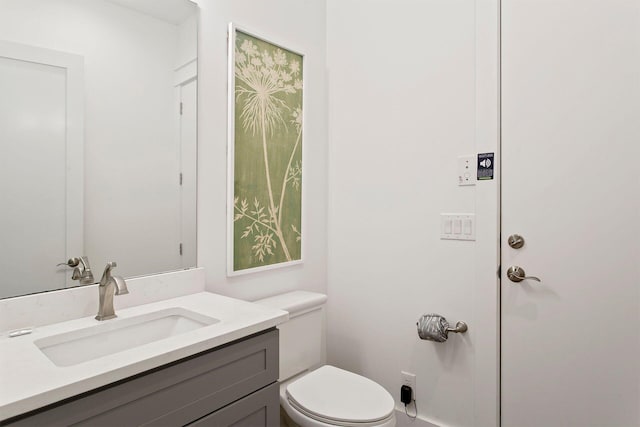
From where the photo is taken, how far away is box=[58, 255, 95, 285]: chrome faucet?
1172 mm

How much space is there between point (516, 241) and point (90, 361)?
5.02ft

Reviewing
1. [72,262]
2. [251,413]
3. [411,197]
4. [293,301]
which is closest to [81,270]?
[72,262]

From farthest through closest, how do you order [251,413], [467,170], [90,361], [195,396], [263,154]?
[263,154] → [467,170] → [251,413] → [195,396] → [90,361]

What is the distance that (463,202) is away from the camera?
65.1 inches

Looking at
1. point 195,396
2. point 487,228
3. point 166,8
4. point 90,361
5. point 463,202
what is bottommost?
point 195,396

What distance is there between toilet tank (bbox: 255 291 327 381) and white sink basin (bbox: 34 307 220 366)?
454mm

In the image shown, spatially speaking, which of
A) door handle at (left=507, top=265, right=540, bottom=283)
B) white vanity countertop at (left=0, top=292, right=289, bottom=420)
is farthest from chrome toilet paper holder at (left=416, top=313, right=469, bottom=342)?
white vanity countertop at (left=0, top=292, right=289, bottom=420)

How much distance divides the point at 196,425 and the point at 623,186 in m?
1.62

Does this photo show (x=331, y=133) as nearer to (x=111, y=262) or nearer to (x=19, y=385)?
(x=111, y=262)

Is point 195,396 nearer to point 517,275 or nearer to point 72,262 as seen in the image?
point 72,262

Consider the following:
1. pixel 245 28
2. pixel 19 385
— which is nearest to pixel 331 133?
pixel 245 28

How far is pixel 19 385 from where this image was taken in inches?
28.2

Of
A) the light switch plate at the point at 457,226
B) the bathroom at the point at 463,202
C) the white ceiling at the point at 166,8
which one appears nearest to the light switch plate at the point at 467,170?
the bathroom at the point at 463,202

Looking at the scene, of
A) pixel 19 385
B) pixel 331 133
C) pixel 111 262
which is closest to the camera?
pixel 19 385
